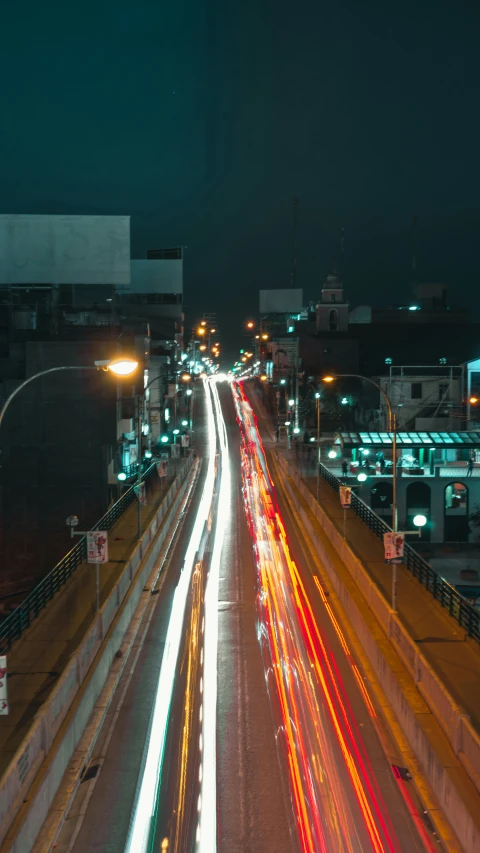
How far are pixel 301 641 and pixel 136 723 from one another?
6.71 meters

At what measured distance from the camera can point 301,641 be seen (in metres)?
21.5

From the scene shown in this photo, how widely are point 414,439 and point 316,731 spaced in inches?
1708

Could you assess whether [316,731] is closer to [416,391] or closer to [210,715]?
[210,715]

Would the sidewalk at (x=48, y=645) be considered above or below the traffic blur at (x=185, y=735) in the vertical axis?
above

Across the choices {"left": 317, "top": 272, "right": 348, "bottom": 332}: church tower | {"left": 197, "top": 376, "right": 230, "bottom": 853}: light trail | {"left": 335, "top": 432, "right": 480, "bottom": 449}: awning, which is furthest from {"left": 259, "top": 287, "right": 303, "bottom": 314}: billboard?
{"left": 197, "top": 376, "right": 230, "bottom": 853}: light trail

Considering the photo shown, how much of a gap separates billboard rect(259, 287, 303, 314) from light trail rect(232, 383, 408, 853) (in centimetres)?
11437

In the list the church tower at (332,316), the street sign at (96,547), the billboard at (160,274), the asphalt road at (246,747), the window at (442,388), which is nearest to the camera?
the asphalt road at (246,747)

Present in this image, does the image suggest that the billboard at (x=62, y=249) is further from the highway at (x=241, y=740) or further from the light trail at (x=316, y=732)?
the light trail at (x=316, y=732)

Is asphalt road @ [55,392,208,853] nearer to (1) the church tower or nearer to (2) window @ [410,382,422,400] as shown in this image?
(2) window @ [410,382,422,400]

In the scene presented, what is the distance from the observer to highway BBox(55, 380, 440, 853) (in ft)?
39.4

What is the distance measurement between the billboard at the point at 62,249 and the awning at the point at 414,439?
2167 centimetres

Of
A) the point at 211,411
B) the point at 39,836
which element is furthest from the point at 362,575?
the point at 211,411

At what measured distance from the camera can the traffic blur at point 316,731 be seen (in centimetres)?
1199

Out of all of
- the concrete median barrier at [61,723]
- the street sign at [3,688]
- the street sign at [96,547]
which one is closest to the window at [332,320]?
the concrete median barrier at [61,723]
